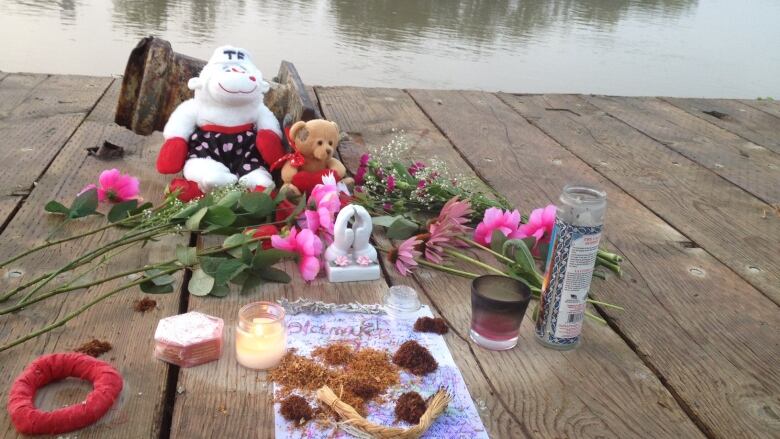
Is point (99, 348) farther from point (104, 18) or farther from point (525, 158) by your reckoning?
point (104, 18)

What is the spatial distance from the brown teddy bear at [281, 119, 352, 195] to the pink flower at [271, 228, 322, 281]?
0.24 metres

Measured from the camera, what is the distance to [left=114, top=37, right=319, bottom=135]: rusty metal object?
6.24 feet

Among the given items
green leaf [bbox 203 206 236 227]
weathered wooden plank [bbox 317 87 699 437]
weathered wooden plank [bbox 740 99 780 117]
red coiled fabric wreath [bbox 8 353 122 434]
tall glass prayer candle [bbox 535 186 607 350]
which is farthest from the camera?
weathered wooden plank [bbox 740 99 780 117]

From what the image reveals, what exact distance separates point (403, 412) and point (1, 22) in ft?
13.5

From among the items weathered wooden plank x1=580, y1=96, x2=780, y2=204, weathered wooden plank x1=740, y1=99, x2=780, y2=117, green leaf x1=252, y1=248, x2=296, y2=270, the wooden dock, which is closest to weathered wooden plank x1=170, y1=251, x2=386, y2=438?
the wooden dock

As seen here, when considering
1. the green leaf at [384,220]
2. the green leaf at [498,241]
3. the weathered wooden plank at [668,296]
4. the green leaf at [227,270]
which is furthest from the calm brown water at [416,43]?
the green leaf at [227,270]

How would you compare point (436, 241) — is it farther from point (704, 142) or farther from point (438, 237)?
point (704, 142)

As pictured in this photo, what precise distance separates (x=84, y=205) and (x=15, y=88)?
1290 mm

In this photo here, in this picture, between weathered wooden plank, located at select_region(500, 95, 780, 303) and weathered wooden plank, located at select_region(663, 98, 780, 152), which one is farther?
weathered wooden plank, located at select_region(663, 98, 780, 152)

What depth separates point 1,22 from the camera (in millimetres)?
4211

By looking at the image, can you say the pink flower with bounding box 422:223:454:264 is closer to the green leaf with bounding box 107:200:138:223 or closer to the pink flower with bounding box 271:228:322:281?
the pink flower with bounding box 271:228:322:281

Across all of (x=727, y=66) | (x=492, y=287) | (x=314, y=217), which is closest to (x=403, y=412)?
(x=492, y=287)

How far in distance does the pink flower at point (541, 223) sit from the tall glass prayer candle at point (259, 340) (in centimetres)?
65

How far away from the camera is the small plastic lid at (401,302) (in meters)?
1.32
